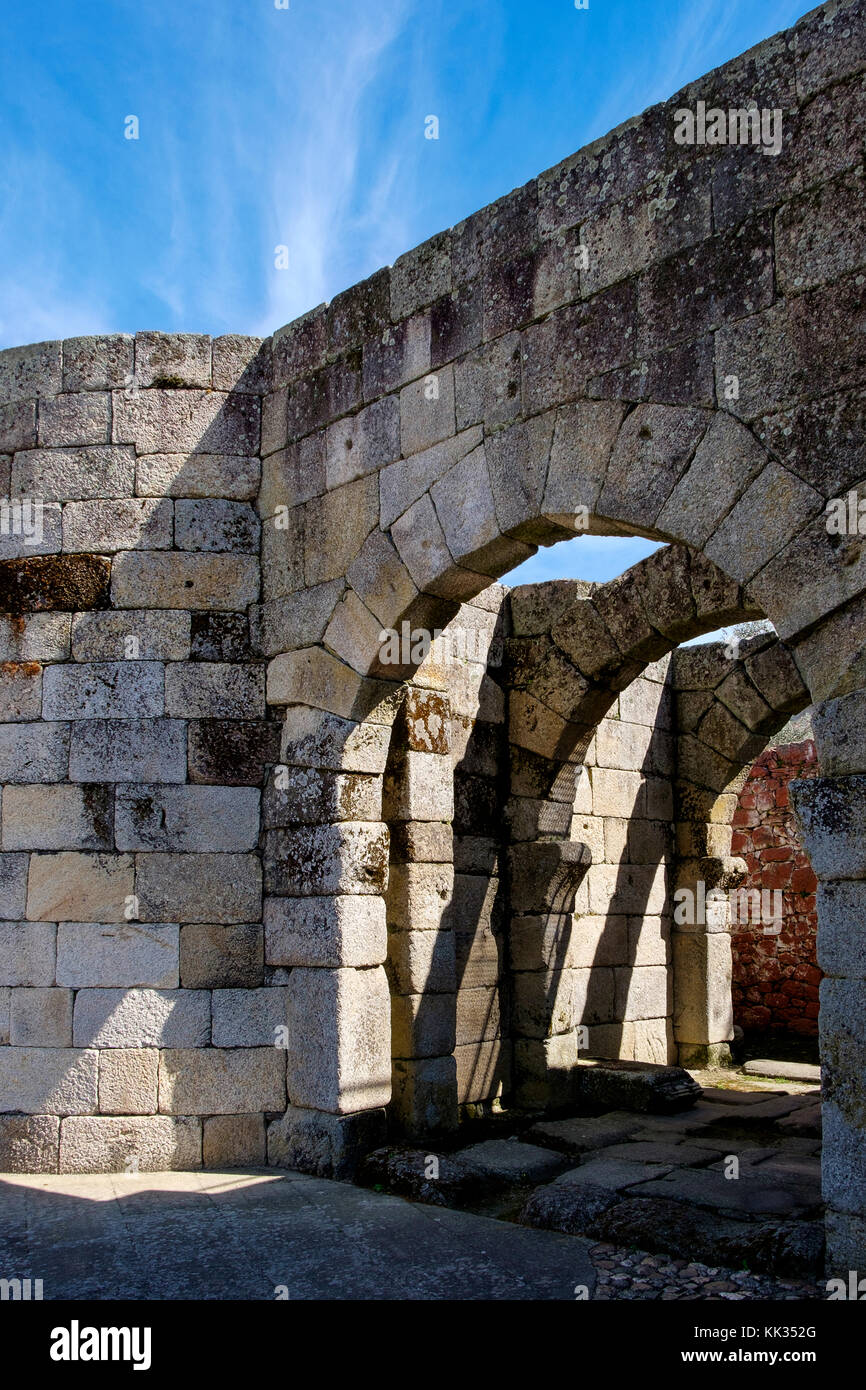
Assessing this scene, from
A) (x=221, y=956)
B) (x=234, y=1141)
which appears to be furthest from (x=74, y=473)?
(x=234, y=1141)

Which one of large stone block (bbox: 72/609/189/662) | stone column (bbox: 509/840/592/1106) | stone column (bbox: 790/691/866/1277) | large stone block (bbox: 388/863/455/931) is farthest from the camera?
stone column (bbox: 509/840/592/1106)

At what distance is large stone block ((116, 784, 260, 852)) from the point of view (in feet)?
18.1

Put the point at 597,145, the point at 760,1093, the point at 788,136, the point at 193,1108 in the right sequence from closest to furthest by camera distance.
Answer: the point at 788,136, the point at 597,145, the point at 193,1108, the point at 760,1093

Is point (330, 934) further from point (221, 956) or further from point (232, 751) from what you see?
point (232, 751)

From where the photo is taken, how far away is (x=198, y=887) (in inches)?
217

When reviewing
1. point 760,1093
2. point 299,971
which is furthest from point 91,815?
point 760,1093

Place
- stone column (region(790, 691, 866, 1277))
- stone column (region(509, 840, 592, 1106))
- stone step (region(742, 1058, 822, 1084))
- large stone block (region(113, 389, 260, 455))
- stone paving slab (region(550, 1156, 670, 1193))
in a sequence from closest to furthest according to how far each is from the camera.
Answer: stone column (region(790, 691, 866, 1277))
stone paving slab (region(550, 1156, 670, 1193))
large stone block (region(113, 389, 260, 455))
stone column (region(509, 840, 592, 1106))
stone step (region(742, 1058, 822, 1084))

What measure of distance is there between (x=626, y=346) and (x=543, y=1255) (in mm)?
3340

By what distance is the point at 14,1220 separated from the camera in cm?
447

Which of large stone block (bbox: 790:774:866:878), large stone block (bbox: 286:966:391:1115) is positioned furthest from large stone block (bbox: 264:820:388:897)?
large stone block (bbox: 790:774:866:878)

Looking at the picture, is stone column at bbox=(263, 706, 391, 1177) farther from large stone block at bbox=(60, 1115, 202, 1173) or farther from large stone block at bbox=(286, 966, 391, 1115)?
large stone block at bbox=(60, 1115, 202, 1173)

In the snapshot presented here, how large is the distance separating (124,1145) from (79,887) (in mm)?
1216

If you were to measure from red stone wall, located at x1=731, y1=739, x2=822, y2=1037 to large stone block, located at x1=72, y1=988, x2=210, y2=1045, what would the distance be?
20.4 ft

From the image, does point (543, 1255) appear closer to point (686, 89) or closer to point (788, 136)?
point (788, 136)
